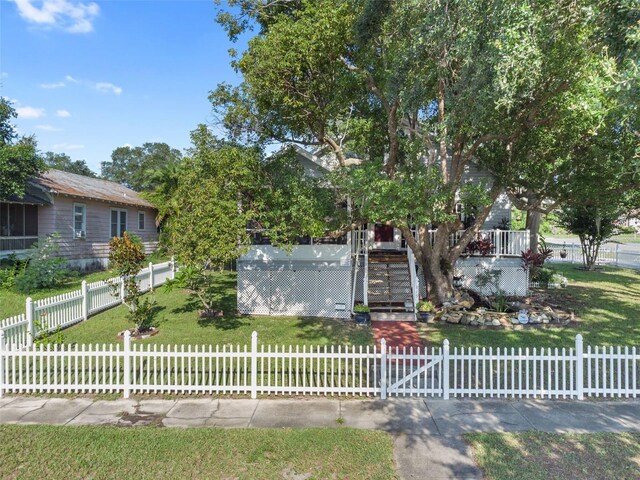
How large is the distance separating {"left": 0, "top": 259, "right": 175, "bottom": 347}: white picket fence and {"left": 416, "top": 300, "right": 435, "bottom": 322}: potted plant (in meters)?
9.02

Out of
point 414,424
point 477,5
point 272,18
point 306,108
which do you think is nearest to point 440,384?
point 414,424

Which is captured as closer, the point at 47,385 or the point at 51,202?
the point at 47,385

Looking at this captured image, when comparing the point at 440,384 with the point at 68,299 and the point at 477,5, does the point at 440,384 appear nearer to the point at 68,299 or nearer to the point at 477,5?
the point at 477,5

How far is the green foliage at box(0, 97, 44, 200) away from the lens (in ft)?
47.6

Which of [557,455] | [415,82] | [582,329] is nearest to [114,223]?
[415,82]

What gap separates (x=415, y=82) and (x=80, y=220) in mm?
18598

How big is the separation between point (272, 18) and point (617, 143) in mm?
10938

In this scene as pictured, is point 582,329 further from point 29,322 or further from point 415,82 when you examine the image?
point 29,322

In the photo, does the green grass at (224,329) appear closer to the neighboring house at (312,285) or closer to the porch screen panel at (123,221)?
the neighboring house at (312,285)

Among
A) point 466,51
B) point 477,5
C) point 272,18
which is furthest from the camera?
point 272,18

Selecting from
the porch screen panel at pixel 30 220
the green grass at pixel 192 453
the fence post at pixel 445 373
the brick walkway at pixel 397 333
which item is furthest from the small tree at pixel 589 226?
the porch screen panel at pixel 30 220

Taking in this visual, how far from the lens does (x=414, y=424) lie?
585 centimetres

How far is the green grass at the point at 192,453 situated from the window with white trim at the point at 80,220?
16901 millimetres

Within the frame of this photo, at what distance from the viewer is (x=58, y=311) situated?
1040cm
